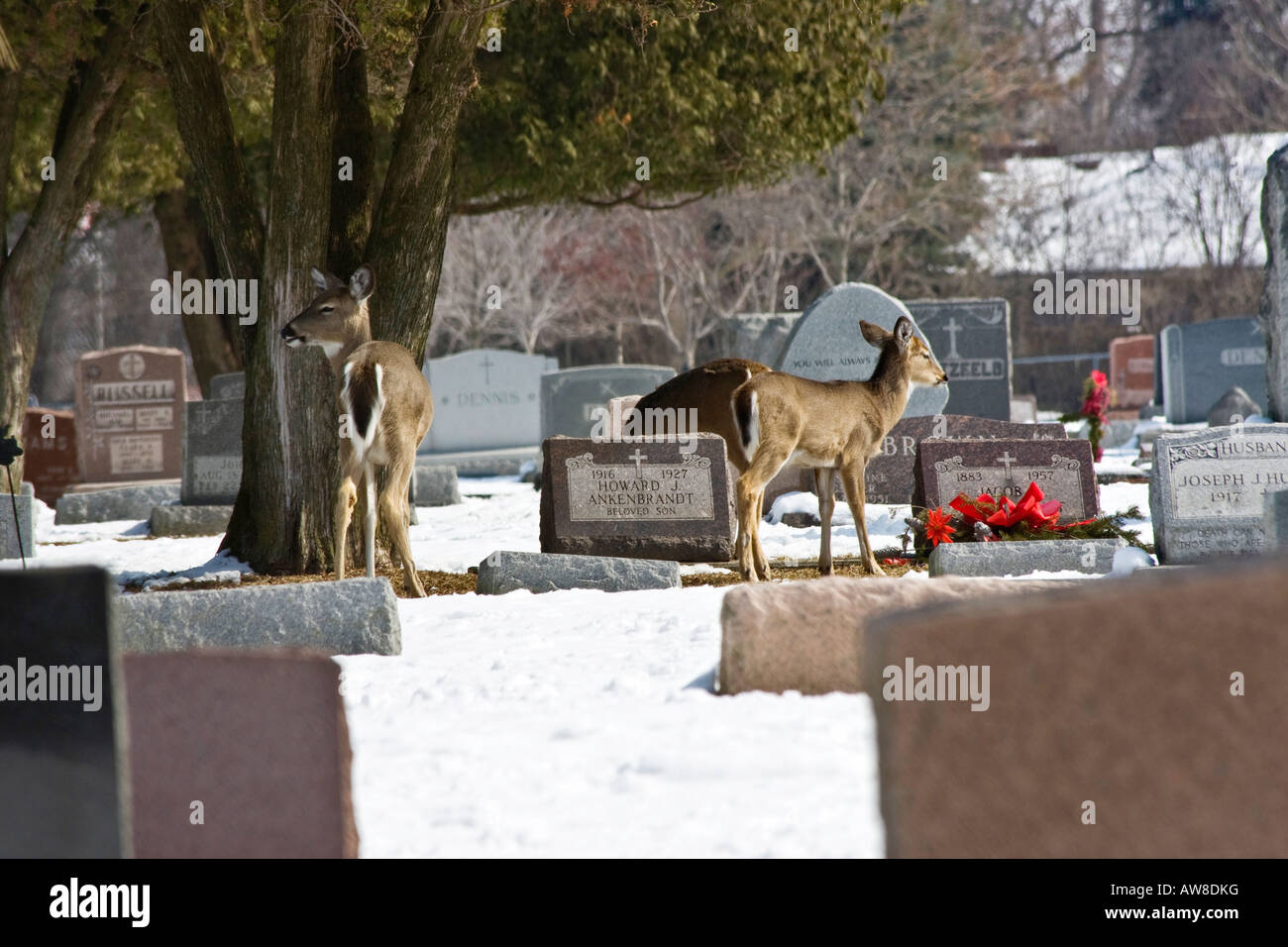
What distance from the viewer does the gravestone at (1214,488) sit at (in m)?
9.47

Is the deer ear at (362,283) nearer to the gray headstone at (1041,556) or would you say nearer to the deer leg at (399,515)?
the deer leg at (399,515)

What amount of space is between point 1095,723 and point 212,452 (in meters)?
14.8

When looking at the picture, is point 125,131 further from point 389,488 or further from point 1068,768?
point 1068,768

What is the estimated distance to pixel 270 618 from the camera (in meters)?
6.17

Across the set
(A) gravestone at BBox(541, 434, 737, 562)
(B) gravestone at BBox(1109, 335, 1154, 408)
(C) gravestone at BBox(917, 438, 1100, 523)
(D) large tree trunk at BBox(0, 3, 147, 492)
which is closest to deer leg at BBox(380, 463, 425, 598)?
(A) gravestone at BBox(541, 434, 737, 562)

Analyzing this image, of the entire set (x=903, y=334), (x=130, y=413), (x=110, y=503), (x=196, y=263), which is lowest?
(x=110, y=503)

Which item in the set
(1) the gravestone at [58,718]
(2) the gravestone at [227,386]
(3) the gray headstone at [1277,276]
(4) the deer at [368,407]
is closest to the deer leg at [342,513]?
(4) the deer at [368,407]

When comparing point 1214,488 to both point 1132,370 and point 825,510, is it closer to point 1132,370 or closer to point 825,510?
point 825,510

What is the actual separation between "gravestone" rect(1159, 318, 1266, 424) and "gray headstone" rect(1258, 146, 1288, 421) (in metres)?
14.9

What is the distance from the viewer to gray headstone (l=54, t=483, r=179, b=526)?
17.4 meters

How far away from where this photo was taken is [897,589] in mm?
5488

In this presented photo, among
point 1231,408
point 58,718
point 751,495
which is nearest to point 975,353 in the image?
point 1231,408

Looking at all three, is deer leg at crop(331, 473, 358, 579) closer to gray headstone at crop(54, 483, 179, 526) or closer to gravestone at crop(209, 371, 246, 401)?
gravestone at crop(209, 371, 246, 401)

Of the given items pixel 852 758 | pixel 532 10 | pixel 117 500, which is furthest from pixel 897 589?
pixel 117 500
